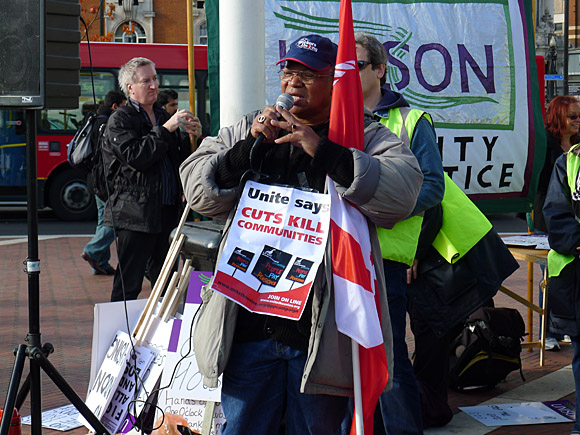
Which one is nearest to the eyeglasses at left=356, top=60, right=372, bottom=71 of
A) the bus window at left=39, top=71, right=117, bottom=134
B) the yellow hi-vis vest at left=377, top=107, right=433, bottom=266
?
the yellow hi-vis vest at left=377, top=107, right=433, bottom=266

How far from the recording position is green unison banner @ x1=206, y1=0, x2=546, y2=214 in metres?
5.32

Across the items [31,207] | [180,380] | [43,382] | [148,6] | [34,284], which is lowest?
[43,382]

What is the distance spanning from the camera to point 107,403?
432 centimetres

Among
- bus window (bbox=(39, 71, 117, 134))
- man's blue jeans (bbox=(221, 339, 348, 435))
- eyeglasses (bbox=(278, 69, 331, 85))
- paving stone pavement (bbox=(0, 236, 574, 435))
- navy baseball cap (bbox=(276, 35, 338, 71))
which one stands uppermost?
bus window (bbox=(39, 71, 117, 134))

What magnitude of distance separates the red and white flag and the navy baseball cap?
0.14ft

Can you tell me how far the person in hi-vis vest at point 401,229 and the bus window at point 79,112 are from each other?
40.6ft

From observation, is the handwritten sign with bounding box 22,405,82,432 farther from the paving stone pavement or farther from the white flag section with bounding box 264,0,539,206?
the white flag section with bounding box 264,0,539,206

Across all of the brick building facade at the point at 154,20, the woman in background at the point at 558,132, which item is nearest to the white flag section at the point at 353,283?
the woman in background at the point at 558,132

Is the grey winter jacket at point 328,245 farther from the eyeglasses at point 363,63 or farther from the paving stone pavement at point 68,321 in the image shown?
the paving stone pavement at point 68,321

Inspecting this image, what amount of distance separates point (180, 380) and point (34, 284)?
84 centimetres

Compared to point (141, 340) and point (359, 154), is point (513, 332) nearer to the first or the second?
point (141, 340)

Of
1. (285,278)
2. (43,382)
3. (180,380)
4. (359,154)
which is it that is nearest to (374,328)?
(285,278)

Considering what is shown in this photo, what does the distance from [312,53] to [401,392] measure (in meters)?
1.81

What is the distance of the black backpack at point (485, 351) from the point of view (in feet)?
17.0
